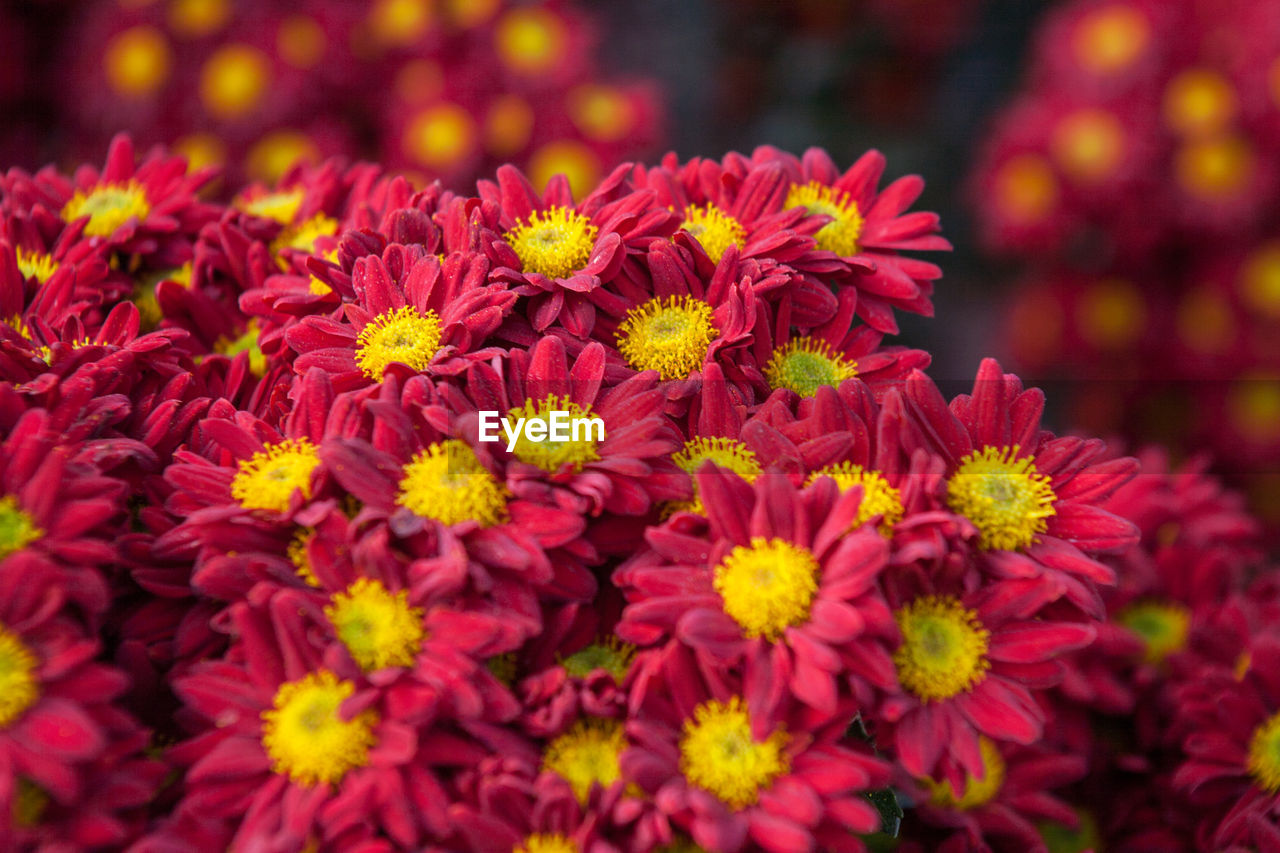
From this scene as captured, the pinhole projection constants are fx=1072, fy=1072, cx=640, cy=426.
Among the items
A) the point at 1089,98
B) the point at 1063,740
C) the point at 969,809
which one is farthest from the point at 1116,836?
the point at 1089,98

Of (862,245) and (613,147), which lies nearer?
(862,245)

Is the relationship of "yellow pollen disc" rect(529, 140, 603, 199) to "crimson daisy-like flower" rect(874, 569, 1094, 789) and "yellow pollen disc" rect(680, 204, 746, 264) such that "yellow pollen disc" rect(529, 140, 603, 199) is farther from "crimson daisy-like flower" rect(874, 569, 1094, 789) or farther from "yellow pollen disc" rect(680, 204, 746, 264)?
"crimson daisy-like flower" rect(874, 569, 1094, 789)

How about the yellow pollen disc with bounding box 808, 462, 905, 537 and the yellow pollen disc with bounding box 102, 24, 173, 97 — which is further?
the yellow pollen disc with bounding box 102, 24, 173, 97

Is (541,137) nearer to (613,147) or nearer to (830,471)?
(613,147)

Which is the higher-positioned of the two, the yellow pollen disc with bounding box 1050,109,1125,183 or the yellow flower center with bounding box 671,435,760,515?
the yellow pollen disc with bounding box 1050,109,1125,183

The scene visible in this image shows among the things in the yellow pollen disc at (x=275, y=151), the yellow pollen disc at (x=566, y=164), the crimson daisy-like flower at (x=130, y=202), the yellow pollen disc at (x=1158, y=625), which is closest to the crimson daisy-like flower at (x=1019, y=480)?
the yellow pollen disc at (x=1158, y=625)

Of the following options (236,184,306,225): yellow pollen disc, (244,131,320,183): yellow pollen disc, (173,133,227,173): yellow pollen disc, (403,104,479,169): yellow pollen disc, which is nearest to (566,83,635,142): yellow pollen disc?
(403,104,479,169): yellow pollen disc

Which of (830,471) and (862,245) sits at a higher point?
(862,245)
